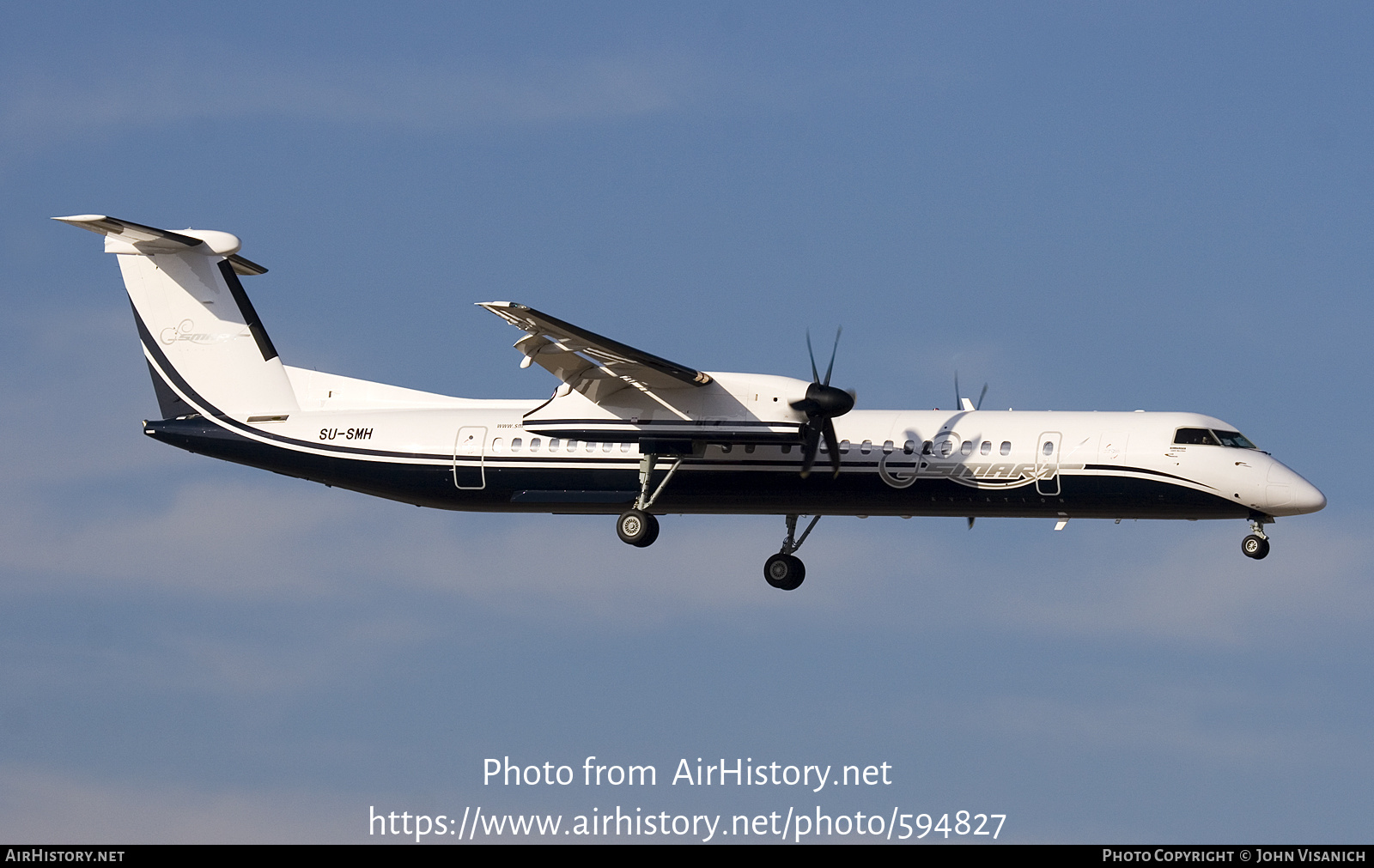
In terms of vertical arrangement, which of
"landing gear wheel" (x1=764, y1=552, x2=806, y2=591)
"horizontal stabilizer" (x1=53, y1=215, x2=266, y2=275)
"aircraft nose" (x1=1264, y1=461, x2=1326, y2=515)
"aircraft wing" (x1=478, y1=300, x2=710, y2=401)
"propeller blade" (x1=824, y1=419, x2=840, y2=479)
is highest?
"horizontal stabilizer" (x1=53, y1=215, x2=266, y2=275)

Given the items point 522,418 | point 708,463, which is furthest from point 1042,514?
point 522,418

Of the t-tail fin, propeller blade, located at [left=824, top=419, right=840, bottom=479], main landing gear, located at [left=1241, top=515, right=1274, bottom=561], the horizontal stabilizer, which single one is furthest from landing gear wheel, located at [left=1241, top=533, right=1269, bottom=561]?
the horizontal stabilizer

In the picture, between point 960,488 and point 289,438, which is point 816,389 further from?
point 289,438

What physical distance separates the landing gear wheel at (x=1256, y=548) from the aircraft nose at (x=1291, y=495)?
0.50m

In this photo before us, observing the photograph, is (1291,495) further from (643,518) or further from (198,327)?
(198,327)

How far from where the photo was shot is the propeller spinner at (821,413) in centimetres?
2566

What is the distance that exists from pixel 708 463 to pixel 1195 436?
7640 mm

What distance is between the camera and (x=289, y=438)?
29.6 metres

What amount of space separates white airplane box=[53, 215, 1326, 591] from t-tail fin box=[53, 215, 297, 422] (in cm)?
3

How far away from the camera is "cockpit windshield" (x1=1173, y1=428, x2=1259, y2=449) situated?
25812 millimetres

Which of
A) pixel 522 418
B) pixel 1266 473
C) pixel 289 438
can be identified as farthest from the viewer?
pixel 289 438

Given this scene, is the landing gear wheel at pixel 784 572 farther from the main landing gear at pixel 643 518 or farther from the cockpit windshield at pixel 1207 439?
the cockpit windshield at pixel 1207 439

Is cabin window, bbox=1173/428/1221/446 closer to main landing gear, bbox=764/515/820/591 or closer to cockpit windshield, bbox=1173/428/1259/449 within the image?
cockpit windshield, bbox=1173/428/1259/449

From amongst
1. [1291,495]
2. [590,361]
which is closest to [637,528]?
Answer: [590,361]
